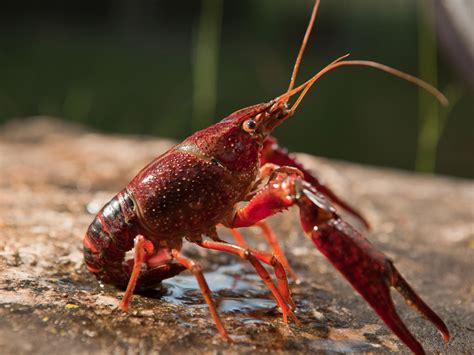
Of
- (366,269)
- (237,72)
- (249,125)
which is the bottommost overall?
(237,72)

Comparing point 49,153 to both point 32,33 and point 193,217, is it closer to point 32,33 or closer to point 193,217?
point 193,217

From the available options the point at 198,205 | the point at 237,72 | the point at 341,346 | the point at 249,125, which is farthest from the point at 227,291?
the point at 237,72

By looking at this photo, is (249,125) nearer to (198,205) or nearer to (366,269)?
(198,205)

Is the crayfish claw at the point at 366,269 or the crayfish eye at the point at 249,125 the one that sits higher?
the crayfish eye at the point at 249,125

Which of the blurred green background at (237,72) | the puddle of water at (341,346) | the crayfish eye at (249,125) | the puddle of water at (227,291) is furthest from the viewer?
the blurred green background at (237,72)

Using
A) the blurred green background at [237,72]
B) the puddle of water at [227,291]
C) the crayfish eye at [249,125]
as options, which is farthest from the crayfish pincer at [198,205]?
the blurred green background at [237,72]

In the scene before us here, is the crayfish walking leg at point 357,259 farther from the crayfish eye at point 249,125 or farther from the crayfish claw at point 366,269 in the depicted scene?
the crayfish eye at point 249,125
